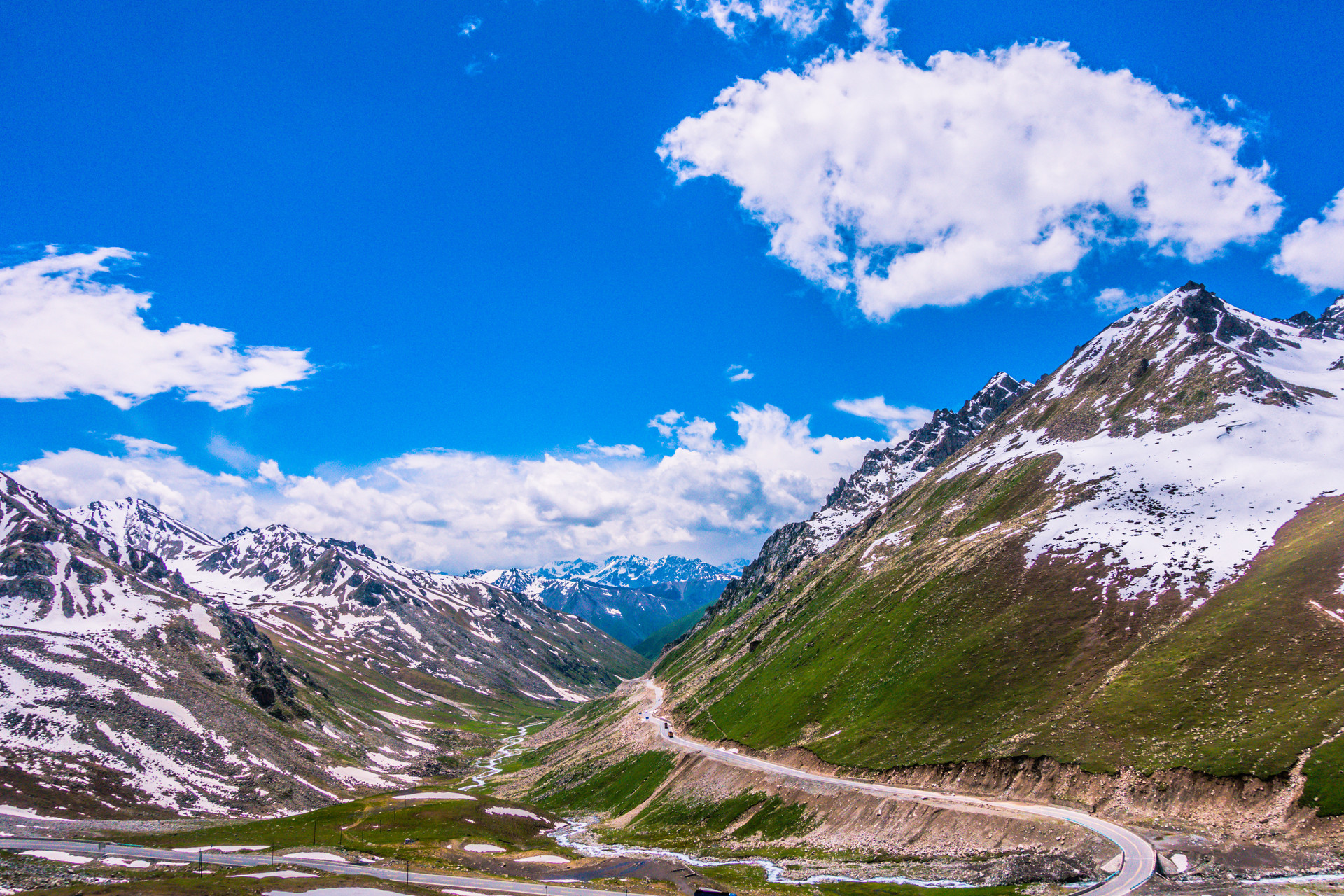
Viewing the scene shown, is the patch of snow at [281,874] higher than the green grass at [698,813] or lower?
higher

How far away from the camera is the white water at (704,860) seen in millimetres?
59656

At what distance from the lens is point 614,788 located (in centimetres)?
13212

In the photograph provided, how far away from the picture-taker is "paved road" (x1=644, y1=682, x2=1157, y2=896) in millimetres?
49469

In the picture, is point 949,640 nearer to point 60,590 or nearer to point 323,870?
point 323,870

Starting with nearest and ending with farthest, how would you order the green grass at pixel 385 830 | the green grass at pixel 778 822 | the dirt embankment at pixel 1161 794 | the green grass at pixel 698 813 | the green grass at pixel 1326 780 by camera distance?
the green grass at pixel 1326 780, the dirt embankment at pixel 1161 794, the green grass at pixel 778 822, the green grass at pixel 385 830, the green grass at pixel 698 813

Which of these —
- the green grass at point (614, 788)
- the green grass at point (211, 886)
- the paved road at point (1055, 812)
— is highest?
the paved road at point (1055, 812)

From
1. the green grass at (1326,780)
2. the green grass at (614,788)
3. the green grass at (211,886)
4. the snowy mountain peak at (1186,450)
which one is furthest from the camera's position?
the green grass at (614,788)

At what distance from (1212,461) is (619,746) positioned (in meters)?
137

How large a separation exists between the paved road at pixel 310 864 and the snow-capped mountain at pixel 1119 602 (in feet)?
160

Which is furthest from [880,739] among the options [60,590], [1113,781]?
[60,590]

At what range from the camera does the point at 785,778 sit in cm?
9644

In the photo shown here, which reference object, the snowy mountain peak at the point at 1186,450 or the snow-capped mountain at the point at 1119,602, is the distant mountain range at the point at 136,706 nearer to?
the snow-capped mountain at the point at 1119,602

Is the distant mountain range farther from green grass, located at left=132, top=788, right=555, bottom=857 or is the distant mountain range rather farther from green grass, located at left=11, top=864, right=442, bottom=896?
green grass, located at left=11, top=864, right=442, bottom=896

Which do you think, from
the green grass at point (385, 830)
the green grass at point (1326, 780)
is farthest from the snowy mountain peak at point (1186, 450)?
the green grass at point (385, 830)
